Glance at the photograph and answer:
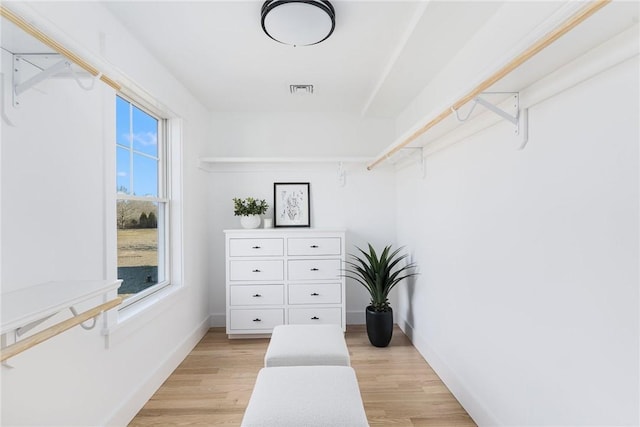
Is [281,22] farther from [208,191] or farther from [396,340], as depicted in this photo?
[396,340]

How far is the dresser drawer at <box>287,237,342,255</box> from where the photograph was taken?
3.22m

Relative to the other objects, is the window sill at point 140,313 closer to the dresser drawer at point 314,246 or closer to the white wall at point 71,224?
the white wall at point 71,224

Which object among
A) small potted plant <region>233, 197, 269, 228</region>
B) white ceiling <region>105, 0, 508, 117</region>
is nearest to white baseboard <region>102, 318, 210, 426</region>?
small potted plant <region>233, 197, 269, 228</region>

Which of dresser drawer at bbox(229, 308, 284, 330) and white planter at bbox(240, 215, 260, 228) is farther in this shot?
white planter at bbox(240, 215, 260, 228)

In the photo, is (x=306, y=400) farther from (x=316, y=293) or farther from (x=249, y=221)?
(x=249, y=221)

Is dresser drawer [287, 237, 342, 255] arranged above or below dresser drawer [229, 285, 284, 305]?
above

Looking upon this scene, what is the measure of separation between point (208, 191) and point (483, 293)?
2.83 meters

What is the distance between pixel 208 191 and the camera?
11.7 ft

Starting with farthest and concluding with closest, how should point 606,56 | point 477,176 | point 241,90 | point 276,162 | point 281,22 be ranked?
1. point 276,162
2. point 241,90
3. point 477,176
4. point 281,22
5. point 606,56

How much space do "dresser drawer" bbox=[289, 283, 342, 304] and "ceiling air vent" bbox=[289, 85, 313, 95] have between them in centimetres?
181

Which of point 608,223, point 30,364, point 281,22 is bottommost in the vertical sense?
point 30,364

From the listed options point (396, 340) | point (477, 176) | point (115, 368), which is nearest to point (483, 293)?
point (477, 176)

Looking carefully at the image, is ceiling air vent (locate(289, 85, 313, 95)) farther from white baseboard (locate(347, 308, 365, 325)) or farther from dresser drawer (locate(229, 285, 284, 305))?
white baseboard (locate(347, 308, 365, 325))

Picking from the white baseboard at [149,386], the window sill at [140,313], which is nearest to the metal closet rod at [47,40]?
the window sill at [140,313]
